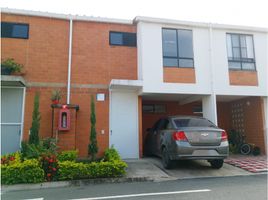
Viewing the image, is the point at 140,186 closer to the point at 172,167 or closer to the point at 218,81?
the point at 172,167

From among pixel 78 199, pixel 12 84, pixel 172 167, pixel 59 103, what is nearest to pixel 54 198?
pixel 78 199

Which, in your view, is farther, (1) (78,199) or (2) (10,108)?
(2) (10,108)

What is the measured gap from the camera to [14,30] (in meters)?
9.49

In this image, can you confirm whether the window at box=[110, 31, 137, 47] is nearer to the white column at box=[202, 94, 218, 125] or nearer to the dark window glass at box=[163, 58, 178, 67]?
the dark window glass at box=[163, 58, 178, 67]

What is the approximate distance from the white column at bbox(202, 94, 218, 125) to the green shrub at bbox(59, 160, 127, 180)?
5.06 metres

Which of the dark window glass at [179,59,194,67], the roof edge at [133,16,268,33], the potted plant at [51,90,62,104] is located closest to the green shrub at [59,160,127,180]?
the potted plant at [51,90,62,104]

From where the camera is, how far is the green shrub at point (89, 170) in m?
6.37

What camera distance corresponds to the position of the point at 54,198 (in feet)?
16.2

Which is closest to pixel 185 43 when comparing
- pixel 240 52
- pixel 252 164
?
pixel 240 52

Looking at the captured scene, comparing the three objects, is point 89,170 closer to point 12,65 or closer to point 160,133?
point 160,133

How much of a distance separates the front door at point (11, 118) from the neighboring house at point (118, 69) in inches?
1.3

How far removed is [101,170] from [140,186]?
4.18ft

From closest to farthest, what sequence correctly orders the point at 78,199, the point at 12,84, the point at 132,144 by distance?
the point at 78,199 → the point at 12,84 → the point at 132,144

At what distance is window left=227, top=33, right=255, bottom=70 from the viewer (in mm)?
10704
